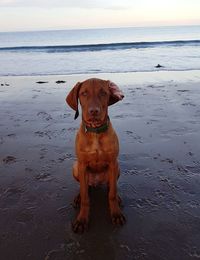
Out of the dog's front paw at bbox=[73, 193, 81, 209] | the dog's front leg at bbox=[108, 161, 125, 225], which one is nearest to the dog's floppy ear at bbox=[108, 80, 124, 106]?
the dog's front leg at bbox=[108, 161, 125, 225]

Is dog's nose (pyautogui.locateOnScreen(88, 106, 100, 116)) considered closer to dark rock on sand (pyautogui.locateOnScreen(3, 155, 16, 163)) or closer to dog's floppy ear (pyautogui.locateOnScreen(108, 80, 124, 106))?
dog's floppy ear (pyautogui.locateOnScreen(108, 80, 124, 106))

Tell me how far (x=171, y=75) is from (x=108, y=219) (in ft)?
35.2

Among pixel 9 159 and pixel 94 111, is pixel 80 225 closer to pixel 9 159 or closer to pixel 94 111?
pixel 94 111

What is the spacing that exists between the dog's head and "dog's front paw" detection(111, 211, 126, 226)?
91cm

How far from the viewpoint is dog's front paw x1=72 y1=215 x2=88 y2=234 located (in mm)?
3172

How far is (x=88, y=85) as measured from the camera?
3.18 meters

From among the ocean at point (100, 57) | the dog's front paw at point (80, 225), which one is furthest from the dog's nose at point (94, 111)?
the ocean at point (100, 57)

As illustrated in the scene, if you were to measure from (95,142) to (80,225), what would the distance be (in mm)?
797

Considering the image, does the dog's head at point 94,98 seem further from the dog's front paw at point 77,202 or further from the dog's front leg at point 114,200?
the dog's front paw at point 77,202

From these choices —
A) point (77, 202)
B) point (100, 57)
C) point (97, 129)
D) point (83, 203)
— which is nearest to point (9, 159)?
point (77, 202)

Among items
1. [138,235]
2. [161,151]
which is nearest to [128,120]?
[161,151]

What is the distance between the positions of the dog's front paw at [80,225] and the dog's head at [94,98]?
923 millimetres

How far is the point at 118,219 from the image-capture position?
3.29 meters

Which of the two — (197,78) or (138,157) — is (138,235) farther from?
(197,78)
